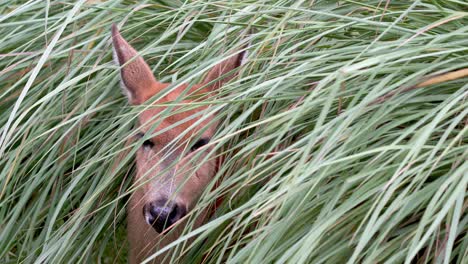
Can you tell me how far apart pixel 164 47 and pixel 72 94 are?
0.48m

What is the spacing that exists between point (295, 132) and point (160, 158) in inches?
30.8

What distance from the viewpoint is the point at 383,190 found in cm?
307

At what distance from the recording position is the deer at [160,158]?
4.18 meters

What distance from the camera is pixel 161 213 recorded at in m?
4.14

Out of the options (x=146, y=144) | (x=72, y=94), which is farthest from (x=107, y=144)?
(x=72, y=94)

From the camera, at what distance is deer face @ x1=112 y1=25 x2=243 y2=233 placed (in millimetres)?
4121

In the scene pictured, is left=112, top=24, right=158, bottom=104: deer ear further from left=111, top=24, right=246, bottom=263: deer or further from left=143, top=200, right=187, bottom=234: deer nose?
left=143, top=200, right=187, bottom=234: deer nose

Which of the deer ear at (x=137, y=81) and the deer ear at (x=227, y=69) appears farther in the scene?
the deer ear at (x=137, y=81)

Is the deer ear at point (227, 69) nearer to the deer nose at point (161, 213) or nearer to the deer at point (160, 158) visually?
the deer at point (160, 158)

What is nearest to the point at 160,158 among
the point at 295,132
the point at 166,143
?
the point at 166,143

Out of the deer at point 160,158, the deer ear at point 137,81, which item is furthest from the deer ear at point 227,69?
the deer ear at point 137,81

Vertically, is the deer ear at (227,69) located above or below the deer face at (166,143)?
above

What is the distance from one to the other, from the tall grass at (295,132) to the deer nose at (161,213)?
0.11 metres

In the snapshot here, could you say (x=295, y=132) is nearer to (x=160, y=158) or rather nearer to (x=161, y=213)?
(x=161, y=213)
